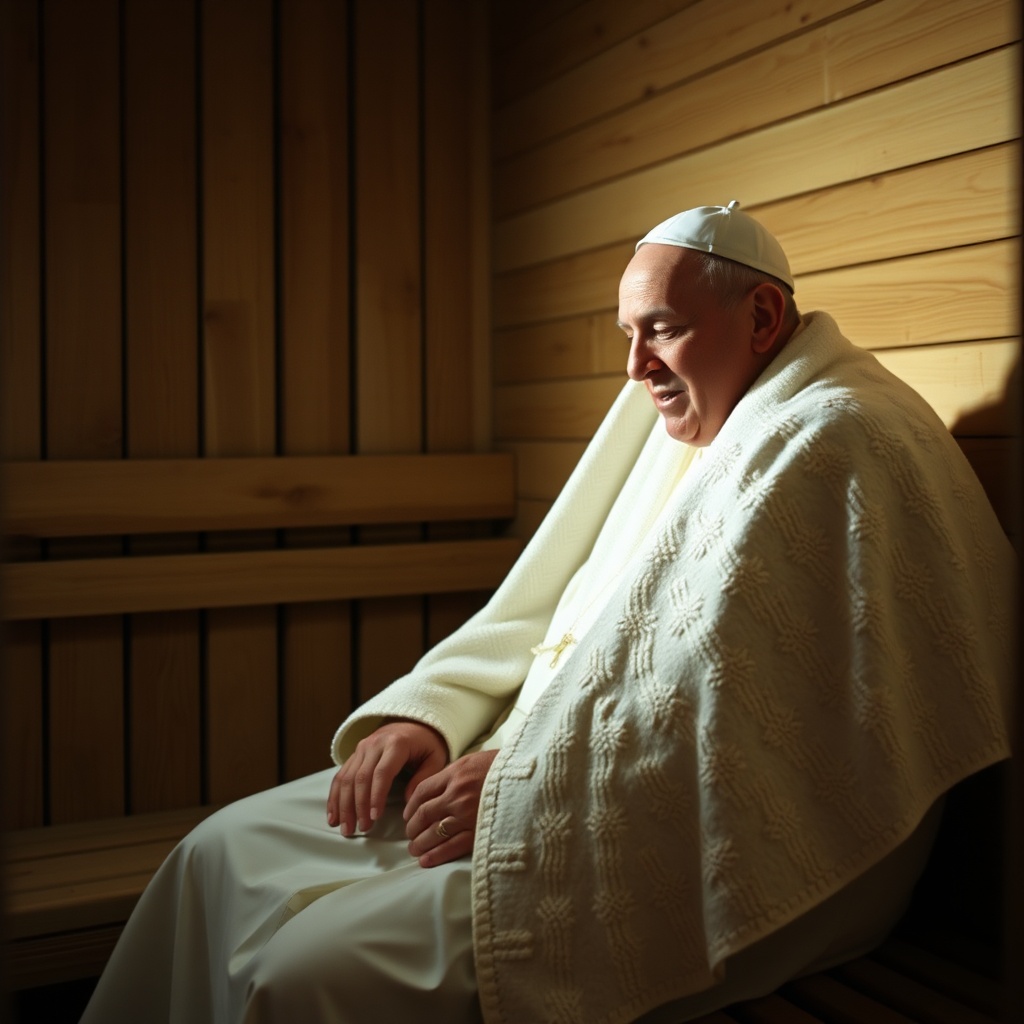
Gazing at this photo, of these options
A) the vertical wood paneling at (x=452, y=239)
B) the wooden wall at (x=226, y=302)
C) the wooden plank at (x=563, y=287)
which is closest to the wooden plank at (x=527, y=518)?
the vertical wood paneling at (x=452, y=239)

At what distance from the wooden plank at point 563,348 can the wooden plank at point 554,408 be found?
29 millimetres

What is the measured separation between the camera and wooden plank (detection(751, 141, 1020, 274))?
6.16 feet

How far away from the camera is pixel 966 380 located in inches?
77.2

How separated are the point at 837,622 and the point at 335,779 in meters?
0.89

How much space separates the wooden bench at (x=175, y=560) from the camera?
95.2 inches

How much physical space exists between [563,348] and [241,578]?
104cm

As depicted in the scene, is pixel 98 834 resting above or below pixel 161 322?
below

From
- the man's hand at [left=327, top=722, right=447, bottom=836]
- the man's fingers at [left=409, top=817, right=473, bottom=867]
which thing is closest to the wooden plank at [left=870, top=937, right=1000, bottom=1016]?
the man's fingers at [left=409, top=817, right=473, bottom=867]

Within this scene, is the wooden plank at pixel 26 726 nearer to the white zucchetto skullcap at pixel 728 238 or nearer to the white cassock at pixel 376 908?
the white cassock at pixel 376 908

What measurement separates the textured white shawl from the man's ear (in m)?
0.28

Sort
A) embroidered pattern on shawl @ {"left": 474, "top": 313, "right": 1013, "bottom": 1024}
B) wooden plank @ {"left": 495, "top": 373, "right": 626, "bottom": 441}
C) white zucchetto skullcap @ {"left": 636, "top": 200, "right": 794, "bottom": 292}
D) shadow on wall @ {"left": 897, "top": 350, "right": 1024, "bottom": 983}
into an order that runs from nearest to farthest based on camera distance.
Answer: embroidered pattern on shawl @ {"left": 474, "top": 313, "right": 1013, "bottom": 1024}
shadow on wall @ {"left": 897, "top": 350, "right": 1024, "bottom": 983}
white zucchetto skullcap @ {"left": 636, "top": 200, "right": 794, "bottom": 292}
wooden plank @ {"left": 495, "top": 373, "right": 626, "bottom": 441}

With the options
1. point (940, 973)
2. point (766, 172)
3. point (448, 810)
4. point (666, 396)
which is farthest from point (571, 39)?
point (940, 973)

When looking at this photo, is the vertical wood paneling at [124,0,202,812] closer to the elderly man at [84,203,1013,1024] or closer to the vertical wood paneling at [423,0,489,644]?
the vertical wood paneling at [423,0,489,644]

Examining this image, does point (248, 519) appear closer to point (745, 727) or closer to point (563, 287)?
point (563, 287)
